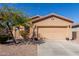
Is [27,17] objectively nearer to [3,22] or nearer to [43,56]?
[3,22]

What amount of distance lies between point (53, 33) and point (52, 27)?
2.63 feet

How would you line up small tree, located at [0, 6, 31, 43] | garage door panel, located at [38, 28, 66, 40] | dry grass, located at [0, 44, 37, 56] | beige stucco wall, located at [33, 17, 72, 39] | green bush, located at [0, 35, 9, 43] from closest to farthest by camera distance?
1. dry grass, located at [0, 44, 37, 56]
2. small tree, located at [0, 6, 31, 43]
3. green bush, located at [0, 35, 9, 43]
4. garage door panel, located at [38, 28, 66, 40]
5. beige stucco wall, located at [33, 17, 72, 39]

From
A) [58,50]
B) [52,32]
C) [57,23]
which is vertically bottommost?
[52,32]

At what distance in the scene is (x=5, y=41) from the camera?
66.1ft

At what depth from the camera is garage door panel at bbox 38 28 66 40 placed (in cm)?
2351

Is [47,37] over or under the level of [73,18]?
under

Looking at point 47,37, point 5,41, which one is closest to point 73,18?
point 47,37

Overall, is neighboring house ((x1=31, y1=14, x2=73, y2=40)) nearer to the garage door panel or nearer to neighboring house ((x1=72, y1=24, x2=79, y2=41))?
the garage door panel

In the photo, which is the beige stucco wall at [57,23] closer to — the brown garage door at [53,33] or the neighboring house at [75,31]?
the brown garage door at [53,33]

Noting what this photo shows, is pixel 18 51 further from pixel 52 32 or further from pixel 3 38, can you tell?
pixel 52 32

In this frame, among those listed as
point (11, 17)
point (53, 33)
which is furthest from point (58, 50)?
point (53, 33)

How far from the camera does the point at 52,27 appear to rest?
78.0 feet

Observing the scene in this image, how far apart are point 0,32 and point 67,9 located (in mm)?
8494

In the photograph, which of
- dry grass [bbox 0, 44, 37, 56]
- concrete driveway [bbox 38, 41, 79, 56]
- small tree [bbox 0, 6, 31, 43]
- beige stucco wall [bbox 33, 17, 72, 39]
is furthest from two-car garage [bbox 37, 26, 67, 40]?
dry grass [bbox 0, 44, 37, 56]
